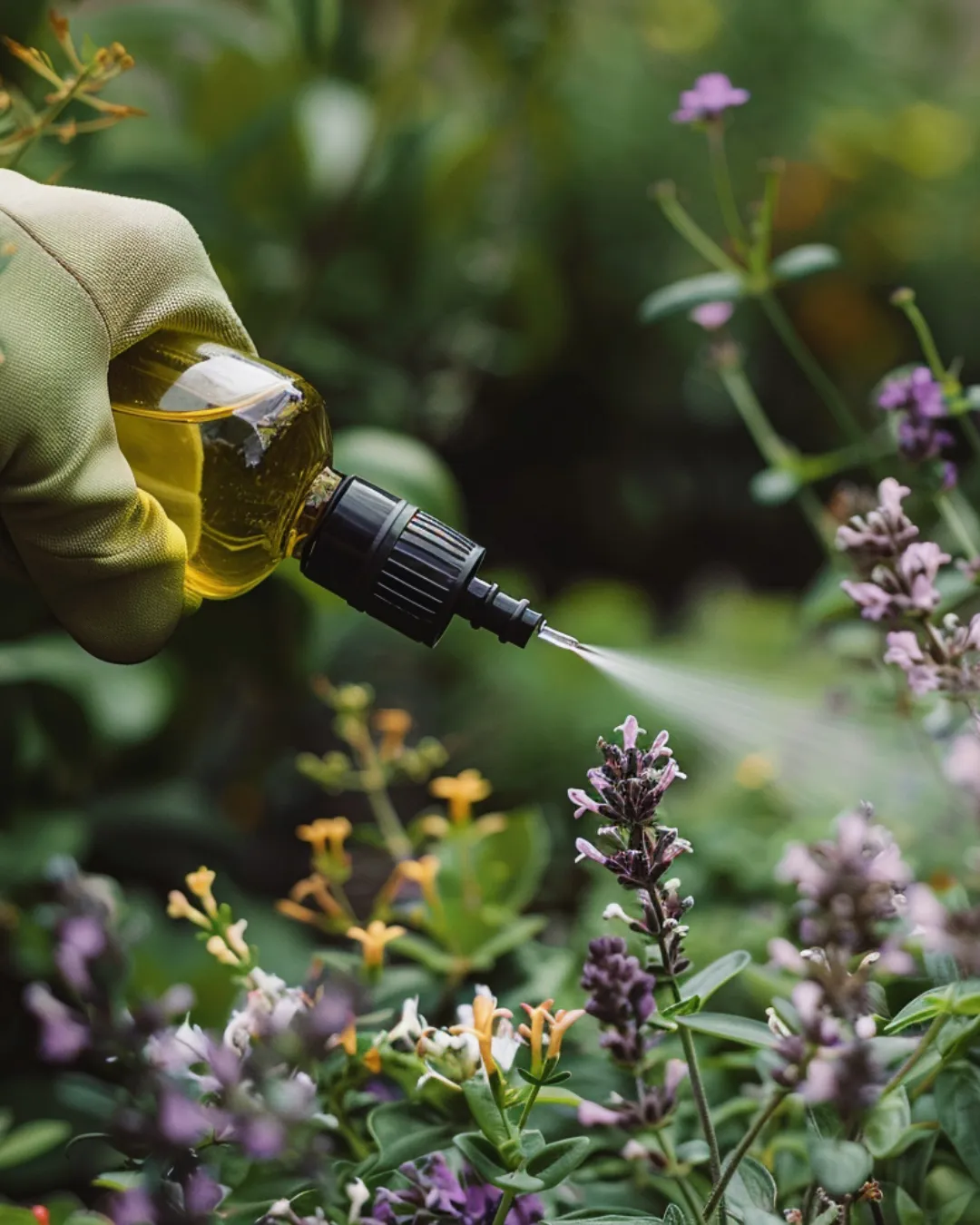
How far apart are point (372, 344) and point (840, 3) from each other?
3.10ft

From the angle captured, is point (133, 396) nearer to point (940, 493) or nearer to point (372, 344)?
point (940, 493)

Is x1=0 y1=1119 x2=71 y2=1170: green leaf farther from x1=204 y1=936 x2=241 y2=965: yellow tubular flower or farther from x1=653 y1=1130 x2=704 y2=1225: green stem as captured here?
x1=653 y1=1130 x2=704 y2=1225: green stem

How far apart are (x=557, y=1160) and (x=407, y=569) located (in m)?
0.22

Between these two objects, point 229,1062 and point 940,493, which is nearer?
point 229,1062

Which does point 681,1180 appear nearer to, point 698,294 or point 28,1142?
point 28,1142

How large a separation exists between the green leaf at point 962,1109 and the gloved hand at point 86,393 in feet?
1.13

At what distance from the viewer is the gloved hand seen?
0.44 meters

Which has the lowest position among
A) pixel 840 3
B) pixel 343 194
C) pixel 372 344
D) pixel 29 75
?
pixel 372 344

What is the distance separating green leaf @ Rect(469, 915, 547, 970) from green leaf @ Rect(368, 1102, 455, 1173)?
9 centimetres

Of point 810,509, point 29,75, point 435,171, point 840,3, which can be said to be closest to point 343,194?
point 435,171

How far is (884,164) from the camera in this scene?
1566mm

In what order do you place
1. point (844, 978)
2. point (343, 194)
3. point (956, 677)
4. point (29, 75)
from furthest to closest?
point (343, 194) → point (29, 75) → point (956, 677) → point (844, 978)

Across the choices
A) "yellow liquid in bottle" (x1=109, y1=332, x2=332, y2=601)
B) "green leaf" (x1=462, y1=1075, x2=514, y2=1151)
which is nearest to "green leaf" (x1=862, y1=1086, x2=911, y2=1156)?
"green leaf" (x1=462, y1=1075, x2=514, y2=1151)

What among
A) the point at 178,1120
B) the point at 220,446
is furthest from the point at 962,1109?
the point at 220,446
